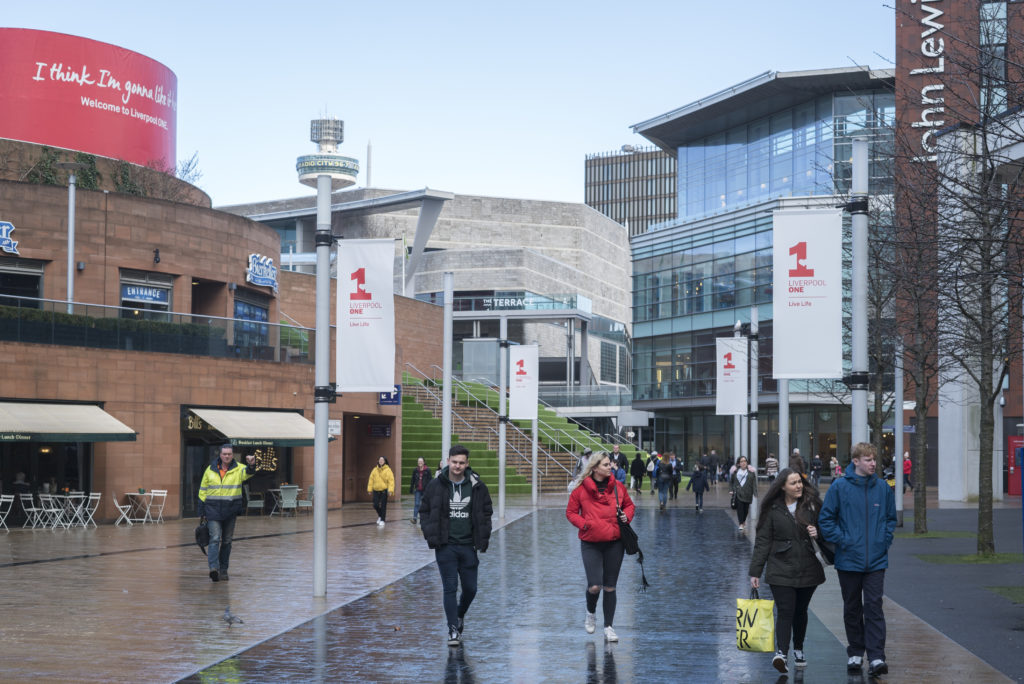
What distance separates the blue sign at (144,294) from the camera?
31.7 metres

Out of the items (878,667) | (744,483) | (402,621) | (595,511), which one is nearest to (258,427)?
(744,483)

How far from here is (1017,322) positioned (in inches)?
721

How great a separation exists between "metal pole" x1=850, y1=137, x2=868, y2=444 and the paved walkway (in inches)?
80.7

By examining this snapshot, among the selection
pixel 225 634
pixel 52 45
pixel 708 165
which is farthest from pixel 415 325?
pixel 225 634

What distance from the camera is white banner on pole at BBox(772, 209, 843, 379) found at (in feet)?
39.1

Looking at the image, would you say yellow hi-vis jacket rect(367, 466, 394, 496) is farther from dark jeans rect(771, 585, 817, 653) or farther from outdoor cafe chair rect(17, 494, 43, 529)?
dark jeans rect(771, 585, 817, 653)

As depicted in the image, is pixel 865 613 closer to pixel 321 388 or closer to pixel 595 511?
pixel 595 511

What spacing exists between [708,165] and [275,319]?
1432 inches

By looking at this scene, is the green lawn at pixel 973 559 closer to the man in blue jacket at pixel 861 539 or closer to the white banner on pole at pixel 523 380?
the man in blue jacket at pixel 861 539

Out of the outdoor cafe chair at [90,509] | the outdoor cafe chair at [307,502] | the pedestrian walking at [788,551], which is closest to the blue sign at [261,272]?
the outdoor cafe chair at [307,502]

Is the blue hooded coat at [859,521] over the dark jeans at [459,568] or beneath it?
over

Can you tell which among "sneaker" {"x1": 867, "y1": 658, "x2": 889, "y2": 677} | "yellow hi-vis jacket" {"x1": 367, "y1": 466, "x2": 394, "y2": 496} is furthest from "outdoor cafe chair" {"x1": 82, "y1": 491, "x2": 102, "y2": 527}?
"sneaker" {"x1": 867, "y1": 658, "x2": 889, "y2": 677}

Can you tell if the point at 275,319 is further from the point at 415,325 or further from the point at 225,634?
the point at 225,634

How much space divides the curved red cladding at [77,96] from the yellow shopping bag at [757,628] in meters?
33.8
